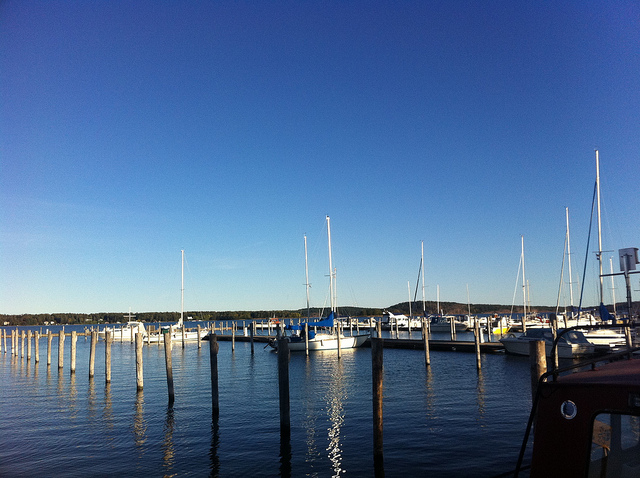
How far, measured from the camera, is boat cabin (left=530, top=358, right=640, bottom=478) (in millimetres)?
5324

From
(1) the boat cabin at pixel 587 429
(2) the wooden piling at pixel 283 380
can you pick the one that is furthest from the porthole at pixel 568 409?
(2) the wooden piling at pixel 283 380

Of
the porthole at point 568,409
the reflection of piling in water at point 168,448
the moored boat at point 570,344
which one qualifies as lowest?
the reflection of piling in water at point 168,448

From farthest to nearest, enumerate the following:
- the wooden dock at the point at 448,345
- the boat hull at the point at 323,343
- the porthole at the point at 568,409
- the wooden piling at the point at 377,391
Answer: the boat hull at the point at 323,343 → the wooden dock at the point at 448,345 → the wooden piling at the point at 377,391 → the porthole at the point at 568,409

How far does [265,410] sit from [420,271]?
56814mm

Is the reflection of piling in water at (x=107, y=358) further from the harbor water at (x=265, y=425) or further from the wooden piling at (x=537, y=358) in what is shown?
the wooden piling at (x=537, y=358)

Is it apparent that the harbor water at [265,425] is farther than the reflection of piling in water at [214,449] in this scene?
Yes

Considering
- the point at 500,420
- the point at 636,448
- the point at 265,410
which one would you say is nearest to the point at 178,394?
the point at 265,410

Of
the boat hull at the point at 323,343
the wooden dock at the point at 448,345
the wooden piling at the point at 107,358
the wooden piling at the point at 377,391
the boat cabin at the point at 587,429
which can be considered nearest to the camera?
the boat cabin at the point at 587,429

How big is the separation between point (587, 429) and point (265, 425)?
16015 millimetres

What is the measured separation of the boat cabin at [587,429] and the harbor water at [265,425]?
850 cm

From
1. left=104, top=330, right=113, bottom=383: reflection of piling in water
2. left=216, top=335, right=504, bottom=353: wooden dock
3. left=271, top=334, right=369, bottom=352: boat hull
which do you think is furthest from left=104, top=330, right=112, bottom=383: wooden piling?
left=271, top=334, right=369, bottom=352: boat hull

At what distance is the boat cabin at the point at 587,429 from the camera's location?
532 cm

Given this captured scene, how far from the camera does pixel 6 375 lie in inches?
1519

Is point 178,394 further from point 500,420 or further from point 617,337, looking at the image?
point 617,337
